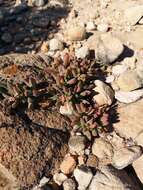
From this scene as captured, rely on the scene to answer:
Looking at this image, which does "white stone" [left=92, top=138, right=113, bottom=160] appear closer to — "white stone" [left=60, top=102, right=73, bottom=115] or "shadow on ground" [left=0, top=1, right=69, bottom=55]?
"white stone" [left=60, top=102, right=73, bottom=115]

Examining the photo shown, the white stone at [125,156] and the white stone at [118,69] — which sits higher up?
the white stone at [118,69]

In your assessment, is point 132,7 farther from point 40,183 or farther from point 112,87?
point 40,183

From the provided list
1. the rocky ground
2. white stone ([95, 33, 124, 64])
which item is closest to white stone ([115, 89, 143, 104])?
the rocky ground

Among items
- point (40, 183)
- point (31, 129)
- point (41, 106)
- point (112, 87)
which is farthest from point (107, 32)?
point (40, 183)

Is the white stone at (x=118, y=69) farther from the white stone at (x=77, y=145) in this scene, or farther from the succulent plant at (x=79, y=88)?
the white stone at (x=77, y=145)

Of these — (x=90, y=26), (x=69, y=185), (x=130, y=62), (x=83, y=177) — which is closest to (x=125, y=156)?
(x=83, y=177)

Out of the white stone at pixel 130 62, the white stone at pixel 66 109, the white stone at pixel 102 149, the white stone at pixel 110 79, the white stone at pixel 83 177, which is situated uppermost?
the white stone at pixel 130 62

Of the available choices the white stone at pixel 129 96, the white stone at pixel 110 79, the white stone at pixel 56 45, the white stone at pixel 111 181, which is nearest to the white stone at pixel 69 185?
the white stone at pixel 111 181

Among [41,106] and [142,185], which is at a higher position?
[41,106]
